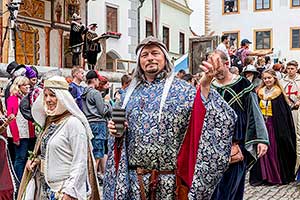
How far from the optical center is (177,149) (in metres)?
3.77

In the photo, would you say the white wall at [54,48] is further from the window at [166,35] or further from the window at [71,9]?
the window at [166,35]

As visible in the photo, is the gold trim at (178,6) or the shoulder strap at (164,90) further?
the gold trim at (178,6)

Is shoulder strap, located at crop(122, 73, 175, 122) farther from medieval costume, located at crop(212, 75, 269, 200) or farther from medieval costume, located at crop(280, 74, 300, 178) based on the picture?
medieval costume, located at crop(280, 74, 300, 178)

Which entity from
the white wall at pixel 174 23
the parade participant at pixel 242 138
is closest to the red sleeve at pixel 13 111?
the parade participant at pixel 242 138

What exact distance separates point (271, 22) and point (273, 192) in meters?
37.5

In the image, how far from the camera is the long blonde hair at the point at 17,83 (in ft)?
24.2

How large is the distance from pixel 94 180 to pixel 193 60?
27.0 feet

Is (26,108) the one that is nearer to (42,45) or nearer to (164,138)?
(164,138)

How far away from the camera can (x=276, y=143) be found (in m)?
9.38

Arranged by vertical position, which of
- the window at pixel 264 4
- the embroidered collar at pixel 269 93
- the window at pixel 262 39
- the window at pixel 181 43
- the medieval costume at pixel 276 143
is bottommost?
the medieval costume at pixel 276 143

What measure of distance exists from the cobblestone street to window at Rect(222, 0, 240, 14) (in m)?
38.3

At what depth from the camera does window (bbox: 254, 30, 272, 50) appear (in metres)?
44.5

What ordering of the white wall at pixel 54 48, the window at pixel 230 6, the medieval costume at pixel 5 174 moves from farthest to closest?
the window at pixel 230 6 → the white wall at pixel 54 48 → the medieval costume at pixel 5 174

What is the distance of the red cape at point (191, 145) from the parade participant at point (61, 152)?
1032 mm
